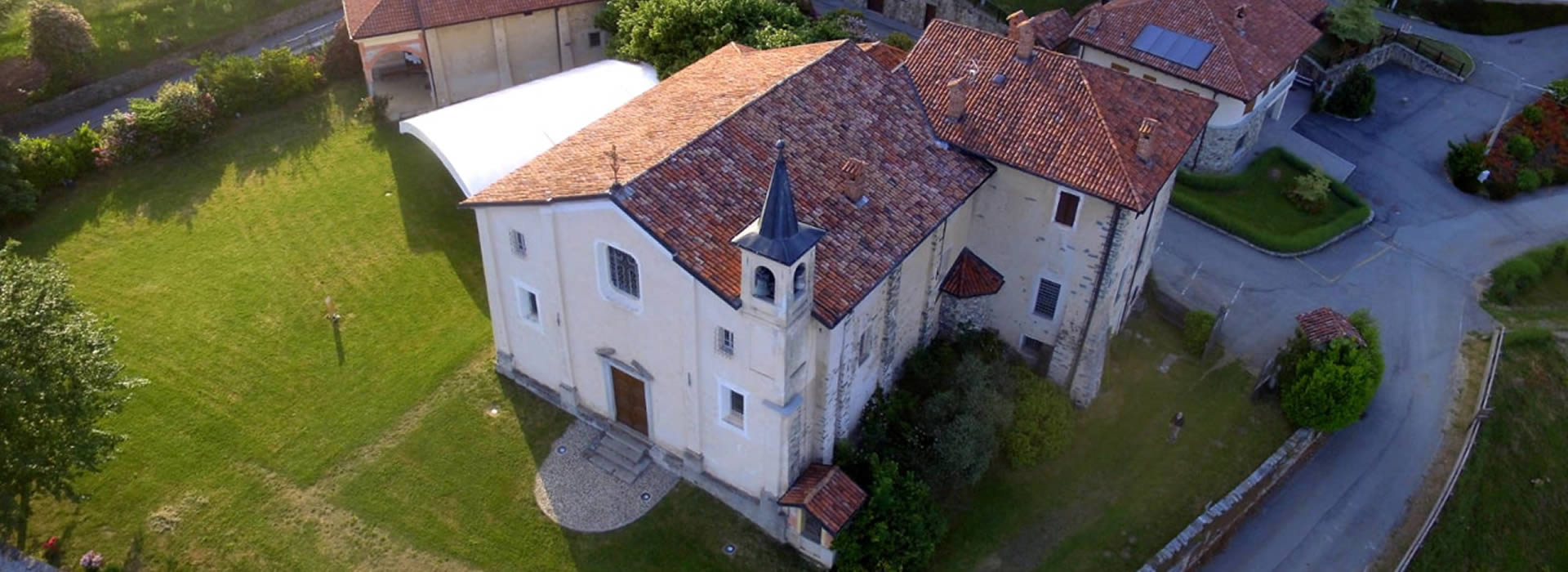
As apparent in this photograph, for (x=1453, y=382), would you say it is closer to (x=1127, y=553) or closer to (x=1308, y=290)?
(x=1308, y=290)

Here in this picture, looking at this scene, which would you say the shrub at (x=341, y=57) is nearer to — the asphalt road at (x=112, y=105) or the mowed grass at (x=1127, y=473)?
the asphalt road at (x=112, y=105)

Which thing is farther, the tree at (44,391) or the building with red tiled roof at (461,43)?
the building with red tiled roof at (461,43)

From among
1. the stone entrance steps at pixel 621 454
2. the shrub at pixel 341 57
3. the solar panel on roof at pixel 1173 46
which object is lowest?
the stone entrance steps at pixel 621 454

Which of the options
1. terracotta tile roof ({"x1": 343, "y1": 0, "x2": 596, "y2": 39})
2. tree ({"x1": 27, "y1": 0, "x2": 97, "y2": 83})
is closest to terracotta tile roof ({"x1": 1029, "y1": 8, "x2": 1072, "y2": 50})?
terracotta tile roof ({"x1": 343, "y1": 0, "x2": 596, "y2": 39})

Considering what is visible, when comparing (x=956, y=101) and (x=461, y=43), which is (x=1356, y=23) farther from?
(x=461, y=43)

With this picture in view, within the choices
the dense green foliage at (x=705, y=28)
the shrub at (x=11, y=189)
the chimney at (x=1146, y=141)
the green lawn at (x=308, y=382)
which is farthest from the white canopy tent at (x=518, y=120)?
the chimney at (x=1146, y=141)
